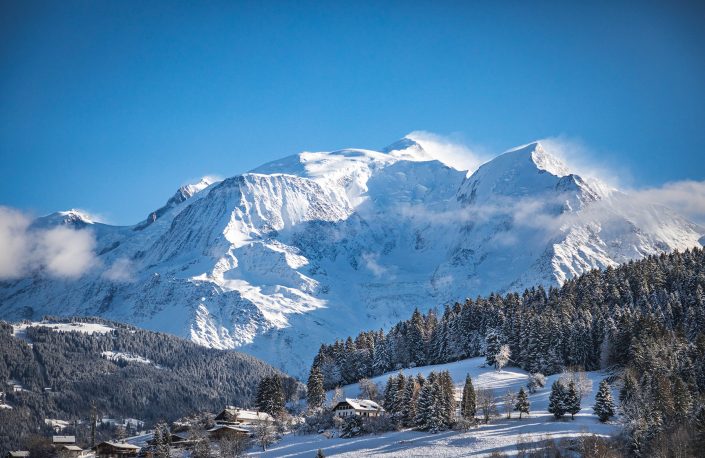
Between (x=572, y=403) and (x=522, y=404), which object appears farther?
(x=522, y=404)

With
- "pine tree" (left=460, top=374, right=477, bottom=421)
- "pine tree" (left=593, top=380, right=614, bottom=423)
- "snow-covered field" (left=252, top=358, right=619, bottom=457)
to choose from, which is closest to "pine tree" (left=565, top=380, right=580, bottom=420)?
"snow-covered field" (left=252, top=358, right=619, bottom=457)

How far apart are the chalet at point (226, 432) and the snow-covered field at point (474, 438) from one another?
8699mm

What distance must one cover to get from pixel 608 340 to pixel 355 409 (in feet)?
157

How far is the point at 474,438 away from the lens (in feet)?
357

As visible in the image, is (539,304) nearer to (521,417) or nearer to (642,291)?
(642,291)

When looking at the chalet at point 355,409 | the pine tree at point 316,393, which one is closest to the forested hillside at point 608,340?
the pine tree at point 316,393

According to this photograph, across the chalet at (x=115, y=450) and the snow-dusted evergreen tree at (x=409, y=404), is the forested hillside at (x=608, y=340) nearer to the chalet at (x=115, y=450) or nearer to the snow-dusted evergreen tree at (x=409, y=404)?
the snow-dusted evergreen tree at (x=409, y=404)

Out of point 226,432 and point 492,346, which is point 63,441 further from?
point 492,346

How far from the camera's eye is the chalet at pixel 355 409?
13238 centimetres

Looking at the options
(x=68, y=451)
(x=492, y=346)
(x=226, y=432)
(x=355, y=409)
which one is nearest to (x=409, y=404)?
(x=355, y=409)

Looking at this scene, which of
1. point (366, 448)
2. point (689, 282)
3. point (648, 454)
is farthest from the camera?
point (689, 282)

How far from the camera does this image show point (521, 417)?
11844 centimetres

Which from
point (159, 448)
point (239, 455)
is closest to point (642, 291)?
point (239, 455)

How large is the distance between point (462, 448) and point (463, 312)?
79.2m
